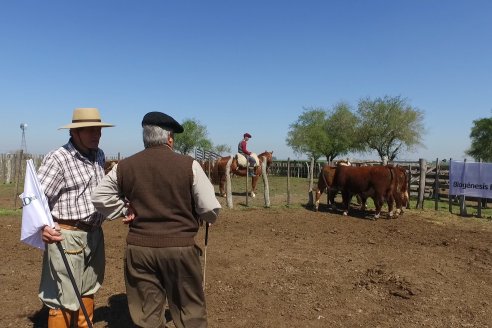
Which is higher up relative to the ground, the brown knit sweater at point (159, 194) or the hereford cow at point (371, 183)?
the brown knit sweater at point (159, 194)

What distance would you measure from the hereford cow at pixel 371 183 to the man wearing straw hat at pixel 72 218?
344 inches

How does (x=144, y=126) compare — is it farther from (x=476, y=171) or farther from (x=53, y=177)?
(x=476, y=171)

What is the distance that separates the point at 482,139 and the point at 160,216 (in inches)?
1943

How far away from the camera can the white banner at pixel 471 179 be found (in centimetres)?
1140

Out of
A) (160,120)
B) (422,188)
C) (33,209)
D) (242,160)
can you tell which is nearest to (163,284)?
(33,209)

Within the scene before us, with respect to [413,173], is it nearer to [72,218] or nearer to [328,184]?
[328,184]

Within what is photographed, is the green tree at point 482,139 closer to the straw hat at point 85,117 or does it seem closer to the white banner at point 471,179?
the white banner at point 471,179

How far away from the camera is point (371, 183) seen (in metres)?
10.9

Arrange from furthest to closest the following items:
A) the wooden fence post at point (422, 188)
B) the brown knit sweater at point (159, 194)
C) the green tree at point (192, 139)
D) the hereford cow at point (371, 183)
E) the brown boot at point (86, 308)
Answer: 1. the green tree at point (192, 139)
2. the wooden fence post at point (422, 188)
3. the hereford cow at point (371, 183)
4. the brown boot at point (86, 308)
5. the brown knit sweater at point (159, 194)

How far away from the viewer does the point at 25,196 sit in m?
2.84

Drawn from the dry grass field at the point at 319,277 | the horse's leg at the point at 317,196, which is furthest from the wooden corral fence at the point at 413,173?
the dry grass field at the point at 319,277

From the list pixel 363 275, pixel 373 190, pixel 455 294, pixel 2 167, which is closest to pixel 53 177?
pixel 363 275

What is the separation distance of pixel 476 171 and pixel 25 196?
1203 centimetres

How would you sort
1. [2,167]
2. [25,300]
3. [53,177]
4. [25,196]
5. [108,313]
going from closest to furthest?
[25,196] → [53,177] → [108,313] → [25,300] → [2,167]
